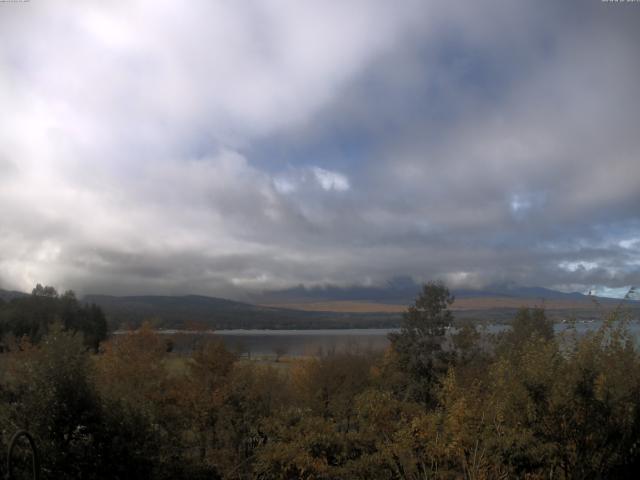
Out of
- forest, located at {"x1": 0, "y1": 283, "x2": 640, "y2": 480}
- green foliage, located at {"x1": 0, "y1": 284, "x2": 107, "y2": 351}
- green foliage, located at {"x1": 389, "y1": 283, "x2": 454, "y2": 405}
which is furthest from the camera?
green foliage, located at {"x1": 0, "y1": 284, "x2": 107, "y2": 351}

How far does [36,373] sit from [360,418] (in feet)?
28.1

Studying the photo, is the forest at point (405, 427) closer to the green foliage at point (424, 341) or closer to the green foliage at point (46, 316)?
the green foliage at point (424, 341)

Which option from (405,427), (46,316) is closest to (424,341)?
(405,427)

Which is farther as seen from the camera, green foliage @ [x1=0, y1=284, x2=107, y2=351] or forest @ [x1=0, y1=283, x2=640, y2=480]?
green foliage @ [x1=0, y1=284, x2=107, y2=351]

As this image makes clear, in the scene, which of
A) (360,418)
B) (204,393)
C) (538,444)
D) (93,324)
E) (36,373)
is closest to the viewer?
(538,444)

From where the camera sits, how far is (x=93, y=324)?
271 ft

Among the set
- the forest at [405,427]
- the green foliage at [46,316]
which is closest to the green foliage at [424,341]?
the forest at [405,427]

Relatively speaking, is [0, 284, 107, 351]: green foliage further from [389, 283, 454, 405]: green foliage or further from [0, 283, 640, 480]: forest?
[0, 283, 640, 480]: forest

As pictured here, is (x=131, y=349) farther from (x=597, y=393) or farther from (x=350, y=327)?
(x=350, y=327)

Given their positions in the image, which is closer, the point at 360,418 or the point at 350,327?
the point at 360,418

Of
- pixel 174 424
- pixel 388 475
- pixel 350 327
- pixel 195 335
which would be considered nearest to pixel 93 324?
pixel 195 335

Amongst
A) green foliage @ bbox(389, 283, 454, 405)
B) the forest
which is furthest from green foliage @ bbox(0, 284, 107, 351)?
the forest

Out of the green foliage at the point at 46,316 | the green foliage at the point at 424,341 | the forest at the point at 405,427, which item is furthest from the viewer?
the green foliage at the point at 46,316

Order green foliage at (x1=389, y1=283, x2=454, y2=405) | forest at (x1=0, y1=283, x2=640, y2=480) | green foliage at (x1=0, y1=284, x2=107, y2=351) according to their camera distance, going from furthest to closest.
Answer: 1. green foliage at (x1=0, y1=284, x2=107, y2=351)
2. green foliage at (x1=389, y1=283, x2=454, y2=405)
3. forest at (x1=0, y1=283, x2=640, y2=480)
